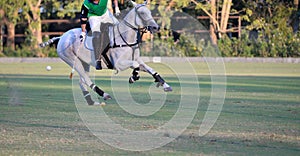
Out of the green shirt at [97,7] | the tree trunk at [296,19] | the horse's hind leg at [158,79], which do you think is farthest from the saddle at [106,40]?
the tree trunk at [296,19]

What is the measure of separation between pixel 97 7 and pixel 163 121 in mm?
3399

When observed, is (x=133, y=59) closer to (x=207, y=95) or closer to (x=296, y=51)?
(x=207, y=95)

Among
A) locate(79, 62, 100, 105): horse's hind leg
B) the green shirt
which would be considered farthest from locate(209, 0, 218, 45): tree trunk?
the green shirt

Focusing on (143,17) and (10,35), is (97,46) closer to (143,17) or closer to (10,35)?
(143,17)

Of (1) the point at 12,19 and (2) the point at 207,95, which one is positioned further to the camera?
(1) the point at 12,19

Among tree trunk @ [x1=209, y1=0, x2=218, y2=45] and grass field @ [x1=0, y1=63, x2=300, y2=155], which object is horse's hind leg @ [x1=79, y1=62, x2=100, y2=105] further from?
tree trunk @ [x1=209, y1=0, x2=218, y2=45]

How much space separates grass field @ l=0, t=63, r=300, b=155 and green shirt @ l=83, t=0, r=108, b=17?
1703 mm

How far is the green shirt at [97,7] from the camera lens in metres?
14.2

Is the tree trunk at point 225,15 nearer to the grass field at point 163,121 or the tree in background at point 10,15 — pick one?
the tree in background at point 10,15

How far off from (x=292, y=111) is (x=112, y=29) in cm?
366

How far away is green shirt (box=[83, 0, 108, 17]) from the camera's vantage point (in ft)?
46.6

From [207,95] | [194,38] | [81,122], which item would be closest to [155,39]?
[194,38]

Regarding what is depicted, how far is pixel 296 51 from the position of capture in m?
37.4

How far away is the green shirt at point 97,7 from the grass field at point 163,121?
1.70 metres
